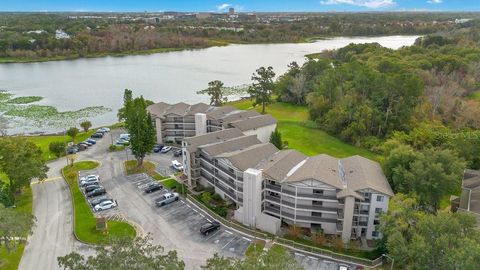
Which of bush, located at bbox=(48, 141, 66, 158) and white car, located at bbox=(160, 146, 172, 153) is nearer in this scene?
bush, located at bbox=(48, 141, 66, 158)

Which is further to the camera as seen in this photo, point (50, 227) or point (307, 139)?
point (307, 139)

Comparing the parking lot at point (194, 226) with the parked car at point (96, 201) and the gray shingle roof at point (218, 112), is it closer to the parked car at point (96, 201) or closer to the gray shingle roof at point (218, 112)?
the parked car at point (96, 201)

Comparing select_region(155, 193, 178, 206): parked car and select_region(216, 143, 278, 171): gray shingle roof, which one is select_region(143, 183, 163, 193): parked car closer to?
select_region(155, 193, 178, 206): parked car

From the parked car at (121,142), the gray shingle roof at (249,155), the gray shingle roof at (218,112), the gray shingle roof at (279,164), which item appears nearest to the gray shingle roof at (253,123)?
the gray shingle roof at (218,112)

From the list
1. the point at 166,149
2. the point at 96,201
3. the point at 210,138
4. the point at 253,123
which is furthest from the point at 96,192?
the point at 253,123

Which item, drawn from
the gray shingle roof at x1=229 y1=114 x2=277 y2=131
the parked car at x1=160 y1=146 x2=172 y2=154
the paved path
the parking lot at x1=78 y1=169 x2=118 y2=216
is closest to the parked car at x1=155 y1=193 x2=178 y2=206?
the parking lot at x1=78 y1=169 x2=118 y2=216

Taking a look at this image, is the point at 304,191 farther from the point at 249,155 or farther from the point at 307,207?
the point at 249,155

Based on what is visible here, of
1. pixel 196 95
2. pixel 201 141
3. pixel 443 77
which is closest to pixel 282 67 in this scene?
pixel 196 95
